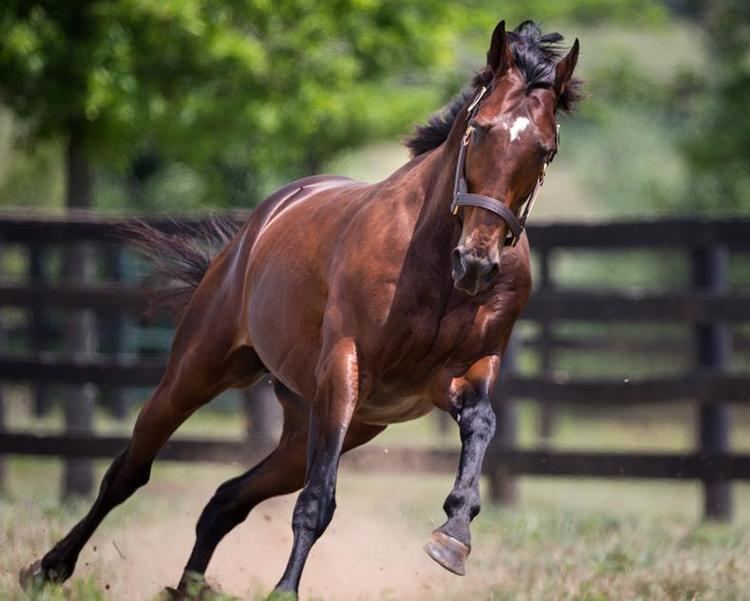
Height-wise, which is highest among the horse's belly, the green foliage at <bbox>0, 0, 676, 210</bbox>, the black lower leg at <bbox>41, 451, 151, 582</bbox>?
the green foliage at <bbox>0, 0, 676, 210</bbox>

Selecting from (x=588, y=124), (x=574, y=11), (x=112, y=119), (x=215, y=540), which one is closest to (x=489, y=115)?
(x=215, y=540)

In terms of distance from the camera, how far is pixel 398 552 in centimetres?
663

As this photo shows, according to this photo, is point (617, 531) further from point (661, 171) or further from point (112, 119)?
point (661, 171)

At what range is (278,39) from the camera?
34.8ft

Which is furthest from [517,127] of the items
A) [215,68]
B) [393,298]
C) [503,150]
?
[215,68]

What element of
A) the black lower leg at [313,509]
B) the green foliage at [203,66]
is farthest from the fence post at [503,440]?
the black lower leg at [313,509]

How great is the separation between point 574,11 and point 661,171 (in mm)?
8229

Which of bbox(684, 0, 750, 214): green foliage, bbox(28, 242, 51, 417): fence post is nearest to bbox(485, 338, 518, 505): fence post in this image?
bbox(28, 242, 51, 417): fence post

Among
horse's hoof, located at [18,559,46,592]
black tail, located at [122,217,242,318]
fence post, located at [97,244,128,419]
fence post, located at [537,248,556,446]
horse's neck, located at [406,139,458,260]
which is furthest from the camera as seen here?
fence post, located at [97,244,128,419]

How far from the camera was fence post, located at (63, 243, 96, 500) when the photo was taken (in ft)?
31.6

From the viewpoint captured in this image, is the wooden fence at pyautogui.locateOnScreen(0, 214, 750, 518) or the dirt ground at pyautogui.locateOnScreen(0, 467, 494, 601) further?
the wooden fence at pyautogui.locateOnScreen(0, 214, 750, 518)

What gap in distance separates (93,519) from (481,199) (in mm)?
2520

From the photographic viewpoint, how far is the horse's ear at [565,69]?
4508mm

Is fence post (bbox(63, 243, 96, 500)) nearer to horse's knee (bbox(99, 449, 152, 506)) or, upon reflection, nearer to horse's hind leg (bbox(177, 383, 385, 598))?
horse's knee (bbox(99, 449, 152, 506))
